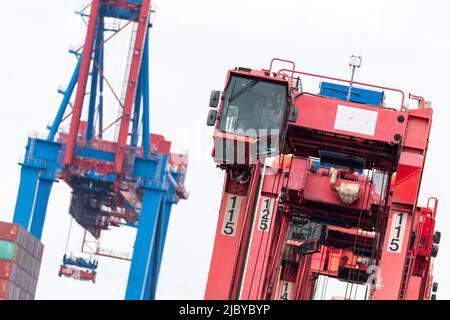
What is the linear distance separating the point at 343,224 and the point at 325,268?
13474mm

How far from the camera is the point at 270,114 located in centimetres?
2153

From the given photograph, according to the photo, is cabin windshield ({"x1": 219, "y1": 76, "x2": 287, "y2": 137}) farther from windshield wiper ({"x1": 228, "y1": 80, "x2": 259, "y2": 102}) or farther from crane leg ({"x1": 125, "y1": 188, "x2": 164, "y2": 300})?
crane leg ({"x1": 125, "y1": 188, "x2": 164, "y2": 300})

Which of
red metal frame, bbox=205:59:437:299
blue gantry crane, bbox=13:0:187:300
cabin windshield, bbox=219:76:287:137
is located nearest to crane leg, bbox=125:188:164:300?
blue gantry crane, bbox=13:0:187:300

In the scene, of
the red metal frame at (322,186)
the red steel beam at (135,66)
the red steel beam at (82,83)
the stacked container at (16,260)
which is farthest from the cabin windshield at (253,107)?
the red steel beam at (135,66)

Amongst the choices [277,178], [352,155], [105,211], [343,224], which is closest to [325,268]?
[343,224]

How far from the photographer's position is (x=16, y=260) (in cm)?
6856

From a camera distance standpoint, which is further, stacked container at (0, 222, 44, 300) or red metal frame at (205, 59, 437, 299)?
stacked container at (0, 222, 44, 300)

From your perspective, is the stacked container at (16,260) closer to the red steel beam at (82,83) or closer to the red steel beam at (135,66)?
the red steel beam at (82,83)

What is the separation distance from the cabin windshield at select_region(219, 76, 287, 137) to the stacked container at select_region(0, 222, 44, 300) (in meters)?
47.2

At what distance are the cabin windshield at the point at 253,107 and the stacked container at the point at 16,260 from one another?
155 feet

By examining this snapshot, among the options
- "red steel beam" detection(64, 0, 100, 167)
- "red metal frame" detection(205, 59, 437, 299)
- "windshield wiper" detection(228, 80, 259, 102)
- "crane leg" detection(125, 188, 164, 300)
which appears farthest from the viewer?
"crane leg" detection(125, 188, 164, 300)

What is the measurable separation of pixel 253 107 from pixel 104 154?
5457 centimetres

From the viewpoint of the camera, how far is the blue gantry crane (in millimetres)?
74688
